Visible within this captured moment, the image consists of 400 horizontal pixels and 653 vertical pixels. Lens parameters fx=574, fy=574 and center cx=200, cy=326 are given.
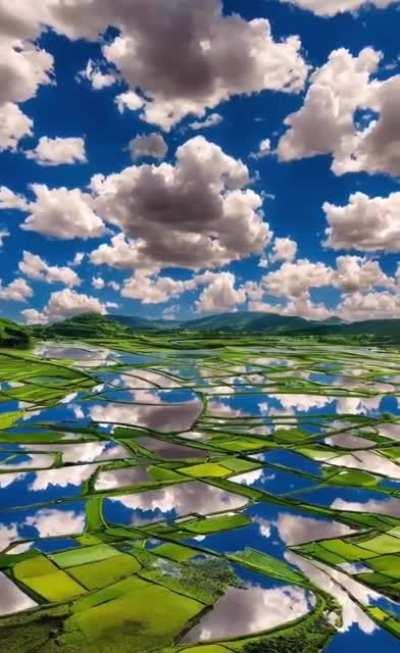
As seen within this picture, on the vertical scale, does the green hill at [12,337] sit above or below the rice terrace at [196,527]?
above

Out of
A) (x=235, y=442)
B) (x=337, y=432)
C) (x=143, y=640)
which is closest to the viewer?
(x=143, y=640)

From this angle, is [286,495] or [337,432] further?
[337,432]

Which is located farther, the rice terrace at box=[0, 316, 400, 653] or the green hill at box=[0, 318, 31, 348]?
the green hill at box=[0, 318, 31, 348]

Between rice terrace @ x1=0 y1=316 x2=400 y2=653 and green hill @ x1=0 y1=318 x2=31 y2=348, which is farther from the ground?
green hill @ x1=0 y1=318 x2=31 y2=348

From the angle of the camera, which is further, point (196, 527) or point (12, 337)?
point (12, 337)

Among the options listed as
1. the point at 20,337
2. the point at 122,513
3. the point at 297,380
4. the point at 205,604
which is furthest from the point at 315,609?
the point at 20,337

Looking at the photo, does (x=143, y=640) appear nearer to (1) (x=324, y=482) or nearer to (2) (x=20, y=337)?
(1) (x=324, y=482)

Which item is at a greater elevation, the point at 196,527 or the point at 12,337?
the point at 12,337

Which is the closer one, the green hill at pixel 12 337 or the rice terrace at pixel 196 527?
the rice terrace at pixel 196 527
